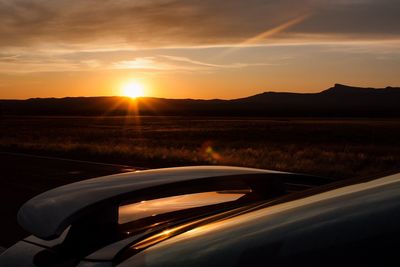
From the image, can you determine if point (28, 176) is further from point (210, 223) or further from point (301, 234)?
point (301, 234)

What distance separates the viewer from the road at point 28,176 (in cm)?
828

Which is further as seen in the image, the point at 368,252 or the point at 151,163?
the point at 151,163

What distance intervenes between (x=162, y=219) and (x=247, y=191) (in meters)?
0.78

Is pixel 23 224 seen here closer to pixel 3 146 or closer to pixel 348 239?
pixel 348 239

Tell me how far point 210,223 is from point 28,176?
40.3 ft

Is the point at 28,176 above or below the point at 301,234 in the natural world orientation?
below

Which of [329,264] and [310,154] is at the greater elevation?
[329,264]

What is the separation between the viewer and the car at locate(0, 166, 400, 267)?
61.2 inches

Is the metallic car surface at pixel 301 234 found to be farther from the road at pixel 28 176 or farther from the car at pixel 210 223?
the road at pixel 28 176

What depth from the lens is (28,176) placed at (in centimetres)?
1384

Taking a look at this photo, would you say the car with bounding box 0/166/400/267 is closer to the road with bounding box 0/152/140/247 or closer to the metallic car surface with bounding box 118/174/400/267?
the metallic car surface with bounding box 118/174/400/267

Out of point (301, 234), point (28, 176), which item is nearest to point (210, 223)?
point (301, 234)

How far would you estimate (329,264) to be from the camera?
4.63 ft

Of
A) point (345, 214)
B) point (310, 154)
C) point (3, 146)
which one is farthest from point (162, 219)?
point (3, 146)
